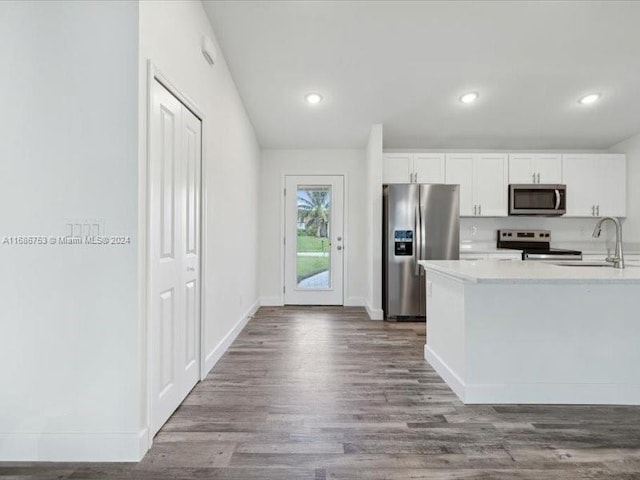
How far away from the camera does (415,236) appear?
4531 millimetres

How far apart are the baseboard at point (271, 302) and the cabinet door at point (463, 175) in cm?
296

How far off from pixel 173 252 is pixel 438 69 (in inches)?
121

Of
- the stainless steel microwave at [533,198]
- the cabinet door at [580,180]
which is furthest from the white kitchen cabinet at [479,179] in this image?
the cabinet door at [580,180]

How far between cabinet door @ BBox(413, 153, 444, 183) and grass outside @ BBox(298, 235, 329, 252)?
165 cm

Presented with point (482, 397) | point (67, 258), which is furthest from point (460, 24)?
point (67, 258)

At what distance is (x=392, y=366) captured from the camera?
9.78 ft

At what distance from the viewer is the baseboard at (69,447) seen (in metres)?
1.72

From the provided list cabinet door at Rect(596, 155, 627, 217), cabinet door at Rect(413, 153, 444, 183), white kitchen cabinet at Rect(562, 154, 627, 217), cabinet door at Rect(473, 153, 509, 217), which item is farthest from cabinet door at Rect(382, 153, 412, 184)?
cabinet door at Rect(596, 155, 627, 217)

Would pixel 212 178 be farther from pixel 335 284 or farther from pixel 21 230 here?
pixel 335 284

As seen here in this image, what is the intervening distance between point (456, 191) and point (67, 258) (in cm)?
417

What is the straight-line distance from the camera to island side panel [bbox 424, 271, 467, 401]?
2.42 m

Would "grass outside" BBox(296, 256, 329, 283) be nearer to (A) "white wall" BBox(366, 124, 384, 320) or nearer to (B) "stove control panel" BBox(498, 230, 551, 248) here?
(A) "white wall" BBox(366, 124, 384, 320)

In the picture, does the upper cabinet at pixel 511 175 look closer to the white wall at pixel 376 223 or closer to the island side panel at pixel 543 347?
the white wall at pixel 376 223

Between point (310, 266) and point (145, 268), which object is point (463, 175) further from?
point (145, 268)
